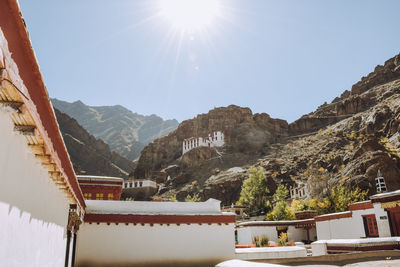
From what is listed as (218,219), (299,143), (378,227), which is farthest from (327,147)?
(218,219)

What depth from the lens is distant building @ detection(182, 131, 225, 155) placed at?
9844 centimetres

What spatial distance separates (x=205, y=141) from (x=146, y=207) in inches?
3298

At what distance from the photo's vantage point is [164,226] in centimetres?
1555

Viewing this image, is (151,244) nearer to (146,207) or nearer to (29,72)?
(146,207)

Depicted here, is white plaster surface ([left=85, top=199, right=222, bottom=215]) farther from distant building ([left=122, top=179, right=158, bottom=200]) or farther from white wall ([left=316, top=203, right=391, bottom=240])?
distant building ([left=122, top=179, right=158, bottom=200])

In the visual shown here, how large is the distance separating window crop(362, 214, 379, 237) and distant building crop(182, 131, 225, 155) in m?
78.6

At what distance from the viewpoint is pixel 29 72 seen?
4.16 meters

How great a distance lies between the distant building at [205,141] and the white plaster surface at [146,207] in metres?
80.3

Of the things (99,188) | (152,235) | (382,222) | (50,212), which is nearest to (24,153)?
(50,212)

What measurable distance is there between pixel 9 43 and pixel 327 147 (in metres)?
78.0

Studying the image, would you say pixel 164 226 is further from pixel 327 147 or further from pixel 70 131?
pixel 70 131

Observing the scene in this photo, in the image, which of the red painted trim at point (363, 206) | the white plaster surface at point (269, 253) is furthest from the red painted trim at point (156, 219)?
the red painted trim at point (363, 206)

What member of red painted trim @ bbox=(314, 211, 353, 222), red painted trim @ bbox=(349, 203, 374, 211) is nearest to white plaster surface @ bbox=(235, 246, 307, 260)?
red painted trim @ bbox=(349, 203, 374, 211)

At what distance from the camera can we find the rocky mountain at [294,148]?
47.4 meters
